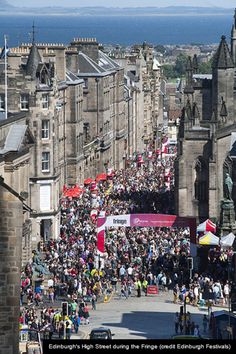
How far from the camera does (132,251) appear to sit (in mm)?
73000

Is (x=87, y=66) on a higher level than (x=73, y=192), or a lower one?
higher

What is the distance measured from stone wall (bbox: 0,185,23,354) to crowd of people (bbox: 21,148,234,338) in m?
24.7

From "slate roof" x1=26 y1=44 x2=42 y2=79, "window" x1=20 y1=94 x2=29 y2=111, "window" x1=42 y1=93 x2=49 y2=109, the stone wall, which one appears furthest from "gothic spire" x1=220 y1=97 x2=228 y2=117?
the stone wall

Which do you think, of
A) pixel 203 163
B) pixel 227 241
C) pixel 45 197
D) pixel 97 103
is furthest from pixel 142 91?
pixel 227 241

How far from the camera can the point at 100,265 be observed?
2702 inches

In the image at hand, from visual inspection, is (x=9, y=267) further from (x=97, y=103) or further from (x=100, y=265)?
(x=97, y=103)

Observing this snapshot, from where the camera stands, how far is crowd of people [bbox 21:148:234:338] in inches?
2418

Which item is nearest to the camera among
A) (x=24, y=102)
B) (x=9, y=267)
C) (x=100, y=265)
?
(x=9, y=267)

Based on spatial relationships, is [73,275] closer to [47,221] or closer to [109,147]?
[47,221]

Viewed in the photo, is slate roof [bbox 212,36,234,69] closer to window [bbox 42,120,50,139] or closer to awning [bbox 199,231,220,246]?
window [bbox 42,120,50,139]

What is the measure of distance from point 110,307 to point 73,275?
4.06 m

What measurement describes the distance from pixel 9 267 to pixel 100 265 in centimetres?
4184

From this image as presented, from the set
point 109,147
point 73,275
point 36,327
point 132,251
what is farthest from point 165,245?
point 109,147

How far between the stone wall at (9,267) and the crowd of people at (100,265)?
24731mm
